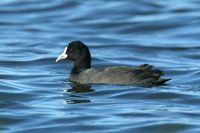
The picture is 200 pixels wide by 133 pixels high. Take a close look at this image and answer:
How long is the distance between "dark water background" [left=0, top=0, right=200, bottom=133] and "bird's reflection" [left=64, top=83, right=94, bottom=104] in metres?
0.02

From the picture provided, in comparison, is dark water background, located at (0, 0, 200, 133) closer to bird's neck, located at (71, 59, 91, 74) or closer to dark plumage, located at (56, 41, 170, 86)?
dark plumage, located at (56, 41, 170, 86)

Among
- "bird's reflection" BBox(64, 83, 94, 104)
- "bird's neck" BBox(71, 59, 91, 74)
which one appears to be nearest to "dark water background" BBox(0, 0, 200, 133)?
"bird's reflection" BBox(64, 83, 94, 104)

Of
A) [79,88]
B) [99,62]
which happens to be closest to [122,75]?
[79,88]

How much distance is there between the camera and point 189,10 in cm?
3397

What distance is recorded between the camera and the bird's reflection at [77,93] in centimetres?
1905

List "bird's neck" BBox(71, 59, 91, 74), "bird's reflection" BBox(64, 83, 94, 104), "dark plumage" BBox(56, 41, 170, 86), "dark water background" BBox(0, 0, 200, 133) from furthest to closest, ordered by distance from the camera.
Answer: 1. "bird's neck" BBox(71, 59, 91, 74)
2. "dark plumage" BBox(56, 41, 170, 86)
3. "bird's reflection" BBox(64, 83, 94, 104)
4. "dark water background" BBox(0, 0, 200, 133)

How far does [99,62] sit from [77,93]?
4.68 metres

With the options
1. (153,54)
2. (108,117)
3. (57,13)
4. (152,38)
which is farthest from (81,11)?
(108,117)

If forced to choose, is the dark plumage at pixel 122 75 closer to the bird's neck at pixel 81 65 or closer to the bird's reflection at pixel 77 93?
the bird's neck at pixel 81 65

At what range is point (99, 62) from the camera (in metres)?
24.6

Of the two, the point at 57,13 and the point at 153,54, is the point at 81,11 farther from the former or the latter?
the point at 153,54

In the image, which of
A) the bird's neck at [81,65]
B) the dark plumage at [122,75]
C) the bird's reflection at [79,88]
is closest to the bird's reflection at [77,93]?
the bird's reflection at [79,88]

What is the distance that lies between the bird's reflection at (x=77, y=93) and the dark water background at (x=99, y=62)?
2cm

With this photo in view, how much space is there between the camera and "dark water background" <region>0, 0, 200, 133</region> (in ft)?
56.5
